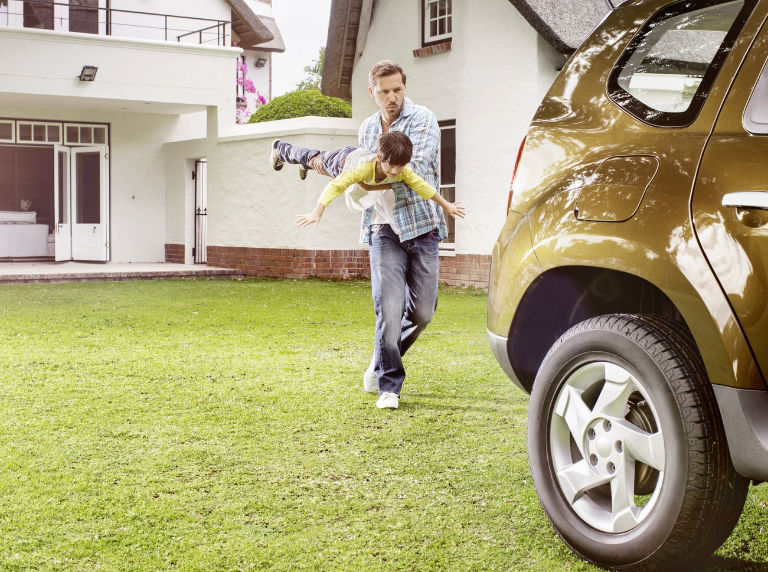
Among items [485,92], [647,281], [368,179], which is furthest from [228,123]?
A: [647,281]

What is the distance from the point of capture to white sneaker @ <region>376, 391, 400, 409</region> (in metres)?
6.04

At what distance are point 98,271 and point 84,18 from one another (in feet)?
22.4

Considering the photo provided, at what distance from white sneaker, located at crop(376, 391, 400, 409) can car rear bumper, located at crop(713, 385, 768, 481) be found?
335cm

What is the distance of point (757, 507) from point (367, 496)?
159 cm

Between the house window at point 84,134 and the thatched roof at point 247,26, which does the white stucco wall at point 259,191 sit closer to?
the house window at point 84,134

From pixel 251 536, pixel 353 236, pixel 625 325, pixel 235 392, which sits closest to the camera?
pixel 625 325

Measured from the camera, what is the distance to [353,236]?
18.8 meters

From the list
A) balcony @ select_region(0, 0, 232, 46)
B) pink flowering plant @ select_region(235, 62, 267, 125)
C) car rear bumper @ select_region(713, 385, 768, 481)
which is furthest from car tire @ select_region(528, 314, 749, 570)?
pink flowering plant @ select_region(235, 62, 267, 125)

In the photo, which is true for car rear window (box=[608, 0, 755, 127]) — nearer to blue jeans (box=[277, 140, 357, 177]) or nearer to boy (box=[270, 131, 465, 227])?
boy (box=[270, 131, 465, 227])

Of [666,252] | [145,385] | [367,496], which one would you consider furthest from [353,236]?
[666,252]

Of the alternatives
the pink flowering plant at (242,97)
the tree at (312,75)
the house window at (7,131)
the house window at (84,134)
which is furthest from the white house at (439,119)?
the tree at (312,75)

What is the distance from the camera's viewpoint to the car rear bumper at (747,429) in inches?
108

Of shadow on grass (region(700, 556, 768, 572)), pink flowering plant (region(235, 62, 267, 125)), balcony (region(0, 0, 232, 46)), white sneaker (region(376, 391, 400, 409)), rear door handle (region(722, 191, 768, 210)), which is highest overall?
balcony (region(0, 0, 232, 46))

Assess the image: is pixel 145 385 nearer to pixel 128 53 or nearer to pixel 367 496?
pixel 367 496
